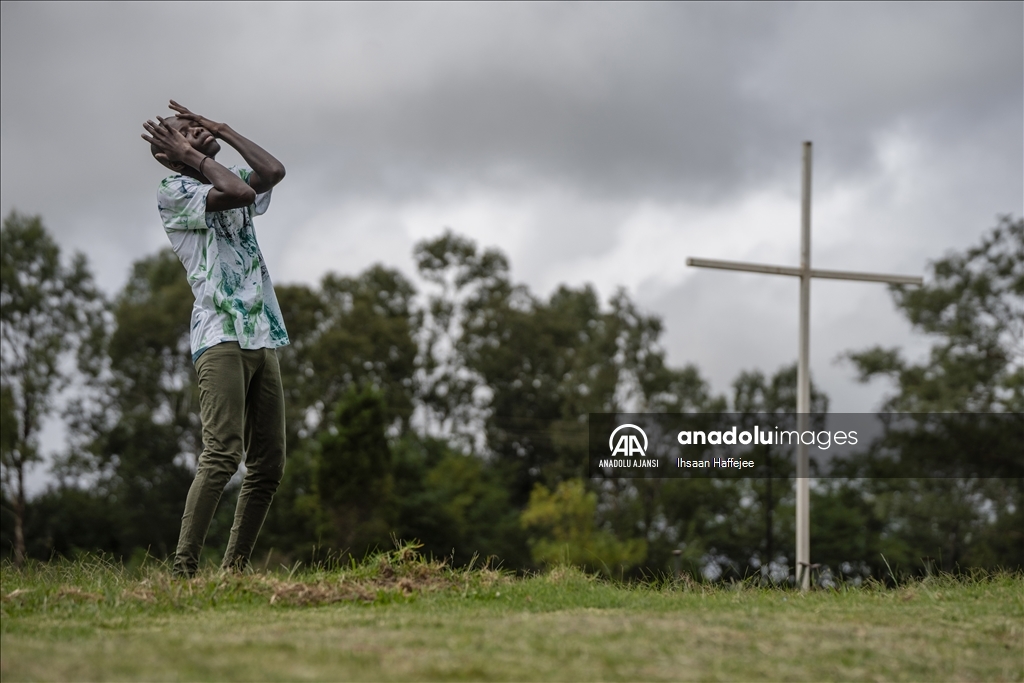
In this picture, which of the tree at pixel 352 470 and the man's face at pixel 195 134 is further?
the tree at pixel 352 470

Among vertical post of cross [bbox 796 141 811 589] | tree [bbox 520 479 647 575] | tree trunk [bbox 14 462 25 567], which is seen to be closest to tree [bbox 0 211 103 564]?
tree trunk [bbox 14 462 25 567]

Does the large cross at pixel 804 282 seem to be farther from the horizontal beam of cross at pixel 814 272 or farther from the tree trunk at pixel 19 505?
the tree trunk at pixel 19 505

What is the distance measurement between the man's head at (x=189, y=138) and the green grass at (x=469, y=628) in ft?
6.63

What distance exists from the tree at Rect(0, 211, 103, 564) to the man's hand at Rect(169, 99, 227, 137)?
33.6 m

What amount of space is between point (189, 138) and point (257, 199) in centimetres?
45

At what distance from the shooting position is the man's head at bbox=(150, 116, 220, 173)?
5.29 m

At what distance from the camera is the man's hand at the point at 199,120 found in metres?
5.31

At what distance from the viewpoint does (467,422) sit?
152 ft

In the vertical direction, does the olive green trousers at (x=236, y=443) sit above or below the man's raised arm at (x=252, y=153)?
below

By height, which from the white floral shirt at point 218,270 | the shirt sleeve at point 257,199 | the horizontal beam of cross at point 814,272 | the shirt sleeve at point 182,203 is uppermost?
the horizontal beam of cross at point 814,272

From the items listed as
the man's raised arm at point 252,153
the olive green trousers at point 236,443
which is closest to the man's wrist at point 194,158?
the man's raised arm at point 252,153

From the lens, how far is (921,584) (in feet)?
17.2

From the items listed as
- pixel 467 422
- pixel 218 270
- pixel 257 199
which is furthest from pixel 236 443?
pixel 467 422

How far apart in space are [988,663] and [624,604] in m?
1.50
